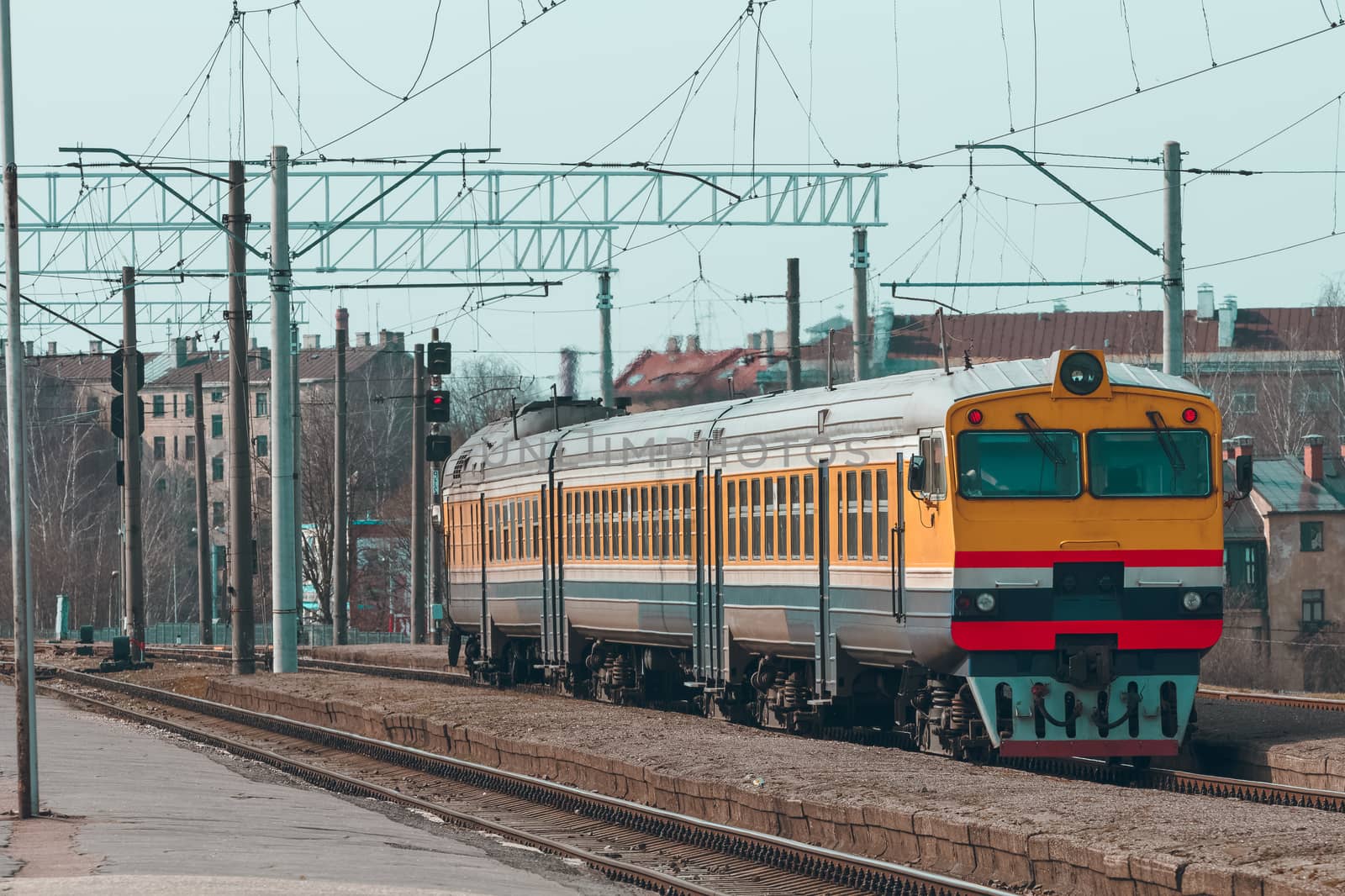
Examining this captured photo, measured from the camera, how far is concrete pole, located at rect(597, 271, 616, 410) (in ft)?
134

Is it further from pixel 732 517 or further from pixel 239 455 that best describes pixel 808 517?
pixel 239 455

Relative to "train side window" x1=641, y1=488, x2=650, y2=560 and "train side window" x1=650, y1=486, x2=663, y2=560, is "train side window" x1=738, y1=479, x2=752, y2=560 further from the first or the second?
"train side window" x1=641, y1=488, x2=650, y2=560

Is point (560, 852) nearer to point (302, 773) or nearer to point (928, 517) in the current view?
point (928, 517)

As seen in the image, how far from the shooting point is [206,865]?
38.1 ft

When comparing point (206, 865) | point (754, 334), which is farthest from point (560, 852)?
point (754, 334)

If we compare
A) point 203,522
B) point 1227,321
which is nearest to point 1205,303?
point 1227,321

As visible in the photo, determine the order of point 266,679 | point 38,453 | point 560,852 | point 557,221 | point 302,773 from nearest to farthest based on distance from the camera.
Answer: point 560,852, point 302,773, point 266,679, point 557,221, point 38,453

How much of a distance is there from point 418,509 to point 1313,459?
39.7 m

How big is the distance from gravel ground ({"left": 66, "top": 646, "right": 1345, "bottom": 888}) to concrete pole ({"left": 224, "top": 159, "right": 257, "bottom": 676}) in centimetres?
859

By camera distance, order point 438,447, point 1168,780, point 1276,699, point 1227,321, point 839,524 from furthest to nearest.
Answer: point 1227,321 → point 438,447 → point 1276,699 → point 839,524 → point 1168,780

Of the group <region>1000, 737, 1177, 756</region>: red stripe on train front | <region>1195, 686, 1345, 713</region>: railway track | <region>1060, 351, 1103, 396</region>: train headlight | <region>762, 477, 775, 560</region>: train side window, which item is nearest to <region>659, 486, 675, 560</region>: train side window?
<region>762, 477, 775, 560</region>: train side window

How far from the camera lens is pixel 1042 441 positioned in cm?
1716

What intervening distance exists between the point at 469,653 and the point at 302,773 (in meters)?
11.7

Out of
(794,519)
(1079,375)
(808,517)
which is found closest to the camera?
(1079,375)
